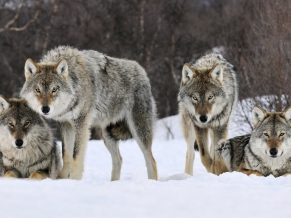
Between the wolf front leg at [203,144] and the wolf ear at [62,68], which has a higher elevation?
the wolf ear at [62,68]

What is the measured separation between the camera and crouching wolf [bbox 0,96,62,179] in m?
6.15

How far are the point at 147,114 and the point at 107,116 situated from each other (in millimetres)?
605

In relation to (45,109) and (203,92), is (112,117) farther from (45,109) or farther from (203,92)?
(45,109)

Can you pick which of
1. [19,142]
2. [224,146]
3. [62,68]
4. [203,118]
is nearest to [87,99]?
[62,68]

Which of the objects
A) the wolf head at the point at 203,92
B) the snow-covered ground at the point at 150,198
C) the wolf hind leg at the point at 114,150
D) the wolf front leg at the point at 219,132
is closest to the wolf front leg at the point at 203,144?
the wolf front leg at the point at 219,132

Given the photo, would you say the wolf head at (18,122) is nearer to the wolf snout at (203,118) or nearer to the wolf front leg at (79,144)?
the wolf front leg at (79,144)

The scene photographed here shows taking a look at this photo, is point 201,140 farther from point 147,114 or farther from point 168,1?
point 168,1

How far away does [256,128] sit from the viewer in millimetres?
6543

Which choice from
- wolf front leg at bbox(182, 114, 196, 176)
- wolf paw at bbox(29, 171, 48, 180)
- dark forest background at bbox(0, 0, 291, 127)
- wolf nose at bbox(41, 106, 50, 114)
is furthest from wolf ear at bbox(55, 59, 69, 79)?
dark forest background at bbox(0, 0, 291, 127)

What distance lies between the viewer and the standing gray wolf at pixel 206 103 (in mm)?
7289

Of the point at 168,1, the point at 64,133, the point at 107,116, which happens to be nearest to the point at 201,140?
the point at 107,116

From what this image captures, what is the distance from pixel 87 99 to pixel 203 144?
178 centimetres

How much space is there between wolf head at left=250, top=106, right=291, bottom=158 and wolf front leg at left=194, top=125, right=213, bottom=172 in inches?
46.0

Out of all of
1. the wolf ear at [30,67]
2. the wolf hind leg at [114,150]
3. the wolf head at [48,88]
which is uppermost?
the wolf ear at [30,67]
